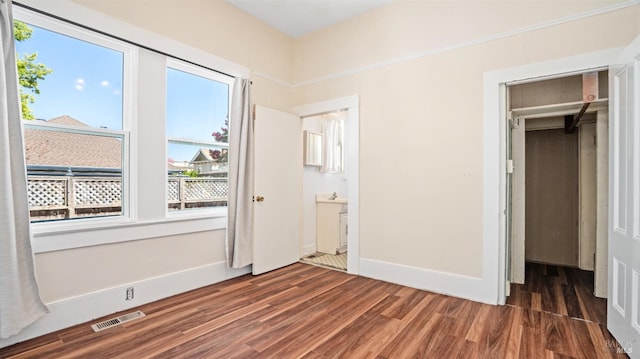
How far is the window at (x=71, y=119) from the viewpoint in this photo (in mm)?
2332

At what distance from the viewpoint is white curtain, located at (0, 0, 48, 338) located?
202cm

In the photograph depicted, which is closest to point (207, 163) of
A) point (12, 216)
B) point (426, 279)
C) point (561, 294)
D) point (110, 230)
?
point (110, 230)

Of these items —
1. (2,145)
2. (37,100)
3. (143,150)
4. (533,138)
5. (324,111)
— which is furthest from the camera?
(533,138)

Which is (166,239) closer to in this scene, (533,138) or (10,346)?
(10,346)

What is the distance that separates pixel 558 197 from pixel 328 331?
4277 mm

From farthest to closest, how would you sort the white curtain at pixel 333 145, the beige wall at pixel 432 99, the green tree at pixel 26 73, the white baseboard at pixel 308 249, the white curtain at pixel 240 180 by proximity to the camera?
1. the white curtain at pixel 333 145
2. the white baseboard at pixel 308 249
3. the white curtain at pixel 240 180
4. the beige wall at pixel 432 99
5. the green tree at pixel 26 73

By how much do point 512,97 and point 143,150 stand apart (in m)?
4.01

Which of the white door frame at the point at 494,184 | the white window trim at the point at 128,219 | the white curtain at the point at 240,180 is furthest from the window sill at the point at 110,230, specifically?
the white door frame at the point at 494,184

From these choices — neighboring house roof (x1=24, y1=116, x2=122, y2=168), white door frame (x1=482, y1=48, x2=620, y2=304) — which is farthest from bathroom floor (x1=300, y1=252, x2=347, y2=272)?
neighboring house roof (x1=24, y1=116, x2=122, y2=168)

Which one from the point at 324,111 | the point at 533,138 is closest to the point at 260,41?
the point at 324,111

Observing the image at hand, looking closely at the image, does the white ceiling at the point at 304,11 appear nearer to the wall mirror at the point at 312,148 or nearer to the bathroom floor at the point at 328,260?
the wall mirror at the point at 312,148

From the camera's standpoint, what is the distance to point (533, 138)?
187 inches

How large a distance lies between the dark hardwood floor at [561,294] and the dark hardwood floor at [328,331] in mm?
160

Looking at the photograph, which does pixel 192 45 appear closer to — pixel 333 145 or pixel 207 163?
pixel 207 163
